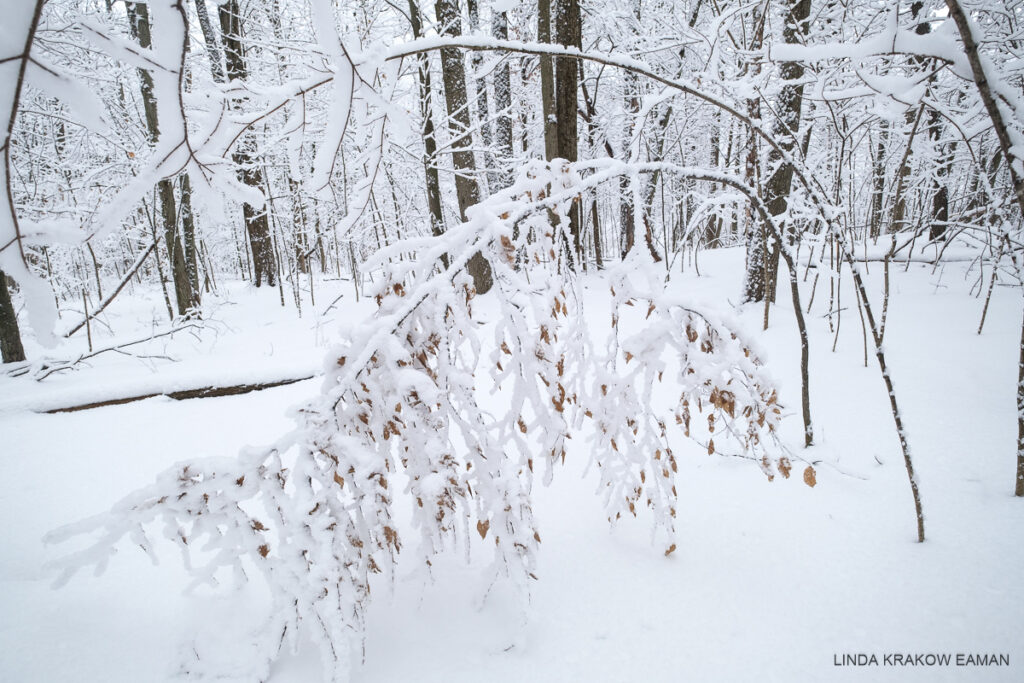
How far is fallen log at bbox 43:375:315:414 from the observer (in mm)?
3568

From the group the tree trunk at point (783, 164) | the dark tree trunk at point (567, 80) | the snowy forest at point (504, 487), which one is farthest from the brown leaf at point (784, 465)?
the dark tree trunk at point (567, 80)

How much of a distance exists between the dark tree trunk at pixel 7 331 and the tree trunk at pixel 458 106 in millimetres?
5473

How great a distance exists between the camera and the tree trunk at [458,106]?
6.58m

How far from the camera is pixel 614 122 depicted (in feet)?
26.6

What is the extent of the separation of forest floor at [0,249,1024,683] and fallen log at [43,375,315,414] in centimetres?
67

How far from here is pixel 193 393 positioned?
3758mm

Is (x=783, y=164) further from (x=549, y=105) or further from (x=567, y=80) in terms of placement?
(x=549, y=105)

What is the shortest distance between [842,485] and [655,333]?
1.58m

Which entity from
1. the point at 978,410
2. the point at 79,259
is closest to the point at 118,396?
the point at 978,410

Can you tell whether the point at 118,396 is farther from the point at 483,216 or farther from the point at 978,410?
the point at 978,410

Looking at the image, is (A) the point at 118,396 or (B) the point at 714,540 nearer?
(B) the point at 714,540

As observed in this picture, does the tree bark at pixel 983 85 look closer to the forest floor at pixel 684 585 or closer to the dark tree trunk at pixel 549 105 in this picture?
the forest floor at pixel 684 585

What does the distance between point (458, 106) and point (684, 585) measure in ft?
24.0

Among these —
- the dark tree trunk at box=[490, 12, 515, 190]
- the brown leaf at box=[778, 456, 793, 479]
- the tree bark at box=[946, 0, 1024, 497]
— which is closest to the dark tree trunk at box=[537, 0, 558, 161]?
the dark tree trunk at box=[490, 12, 515, 190]
